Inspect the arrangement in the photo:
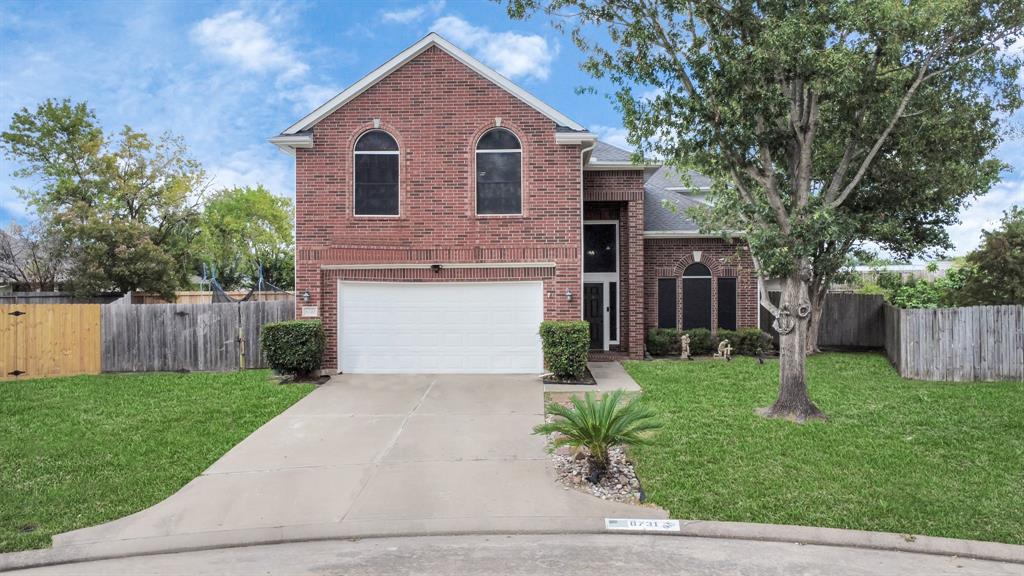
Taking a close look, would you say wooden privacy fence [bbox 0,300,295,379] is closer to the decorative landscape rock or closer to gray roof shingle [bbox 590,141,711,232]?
gray roof shingle [bbox 590,141,711,232]

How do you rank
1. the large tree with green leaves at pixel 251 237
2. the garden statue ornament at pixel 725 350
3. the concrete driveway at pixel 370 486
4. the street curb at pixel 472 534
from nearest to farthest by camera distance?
the street curb at pixel 472 534, the concrete driveway at pixel 370 486, the garden statue ornament at pixel 725 350, the large tree with green leaves at pixel 251 237

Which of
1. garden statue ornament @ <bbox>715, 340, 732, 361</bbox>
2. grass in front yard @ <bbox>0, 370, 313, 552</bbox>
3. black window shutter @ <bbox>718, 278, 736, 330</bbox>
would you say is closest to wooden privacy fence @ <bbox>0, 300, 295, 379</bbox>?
grass in front yard @ <bbox>0, 370, 313, 552</bbox>

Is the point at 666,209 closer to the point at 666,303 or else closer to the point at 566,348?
the point at 666,303

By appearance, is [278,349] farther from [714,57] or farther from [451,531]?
[714,57]

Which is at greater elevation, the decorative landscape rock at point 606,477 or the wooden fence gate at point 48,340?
the wooden fence gate at point 48,340

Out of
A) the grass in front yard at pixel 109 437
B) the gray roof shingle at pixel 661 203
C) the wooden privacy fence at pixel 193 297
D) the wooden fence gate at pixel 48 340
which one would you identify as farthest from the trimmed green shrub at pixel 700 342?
the wooden fence gate at pixel 48 340

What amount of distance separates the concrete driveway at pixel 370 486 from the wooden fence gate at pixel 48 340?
22.6 ft

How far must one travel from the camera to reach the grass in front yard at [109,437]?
608 cm

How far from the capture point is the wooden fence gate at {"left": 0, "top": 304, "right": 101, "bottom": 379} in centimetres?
1319

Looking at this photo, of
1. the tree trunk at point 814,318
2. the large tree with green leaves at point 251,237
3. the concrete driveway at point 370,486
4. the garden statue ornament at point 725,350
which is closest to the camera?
the concrete driveway at point 370,486

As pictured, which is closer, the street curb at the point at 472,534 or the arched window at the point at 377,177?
the street curb at the point at 472,534

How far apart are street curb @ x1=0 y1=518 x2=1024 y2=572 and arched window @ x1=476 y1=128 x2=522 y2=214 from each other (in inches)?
322

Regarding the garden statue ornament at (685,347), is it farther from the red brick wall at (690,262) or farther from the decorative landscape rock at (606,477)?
the decorative landscape rock at (606,477)

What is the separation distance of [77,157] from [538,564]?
28.8 meters
